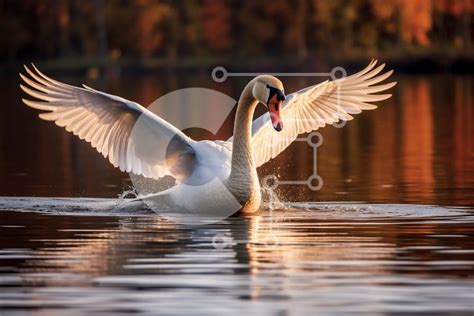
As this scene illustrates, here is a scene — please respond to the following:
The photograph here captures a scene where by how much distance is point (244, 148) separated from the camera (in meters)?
16.3

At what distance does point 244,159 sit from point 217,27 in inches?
3793

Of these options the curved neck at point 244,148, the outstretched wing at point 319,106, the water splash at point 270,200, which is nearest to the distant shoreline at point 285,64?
the outstretched wing at point 319,106

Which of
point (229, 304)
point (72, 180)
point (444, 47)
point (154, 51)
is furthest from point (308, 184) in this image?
point (154, 51)

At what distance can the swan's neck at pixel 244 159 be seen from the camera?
52.8 ft

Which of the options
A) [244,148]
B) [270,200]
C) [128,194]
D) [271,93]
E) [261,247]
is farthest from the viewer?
[128,194]

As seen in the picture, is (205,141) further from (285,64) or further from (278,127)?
(285,64)

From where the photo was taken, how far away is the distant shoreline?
87.3 meters

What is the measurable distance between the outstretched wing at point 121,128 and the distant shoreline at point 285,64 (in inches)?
2609

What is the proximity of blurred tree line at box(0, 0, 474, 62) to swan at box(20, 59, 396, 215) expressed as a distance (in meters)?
81.8

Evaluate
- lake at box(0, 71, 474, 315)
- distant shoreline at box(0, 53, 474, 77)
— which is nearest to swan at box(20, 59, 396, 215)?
lake at box(0, 71, 474, 315)

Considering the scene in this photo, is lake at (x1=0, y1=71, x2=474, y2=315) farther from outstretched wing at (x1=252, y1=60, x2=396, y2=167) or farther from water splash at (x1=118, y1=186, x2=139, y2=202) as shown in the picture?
outstretched wing at (x1=252, y1=60, x2=396, y2=167)

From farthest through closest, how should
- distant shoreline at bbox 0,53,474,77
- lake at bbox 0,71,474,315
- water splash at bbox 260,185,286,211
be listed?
distant shoreline at bbox 0,53,474,77, water splash at bbox 260,185,286,211, lake at bbox 0,71,474,315

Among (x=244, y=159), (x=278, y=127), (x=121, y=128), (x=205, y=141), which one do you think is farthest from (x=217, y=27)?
(x=278, y=127)

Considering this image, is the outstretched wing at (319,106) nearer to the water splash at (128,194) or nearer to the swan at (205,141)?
the swan at (205,141)
